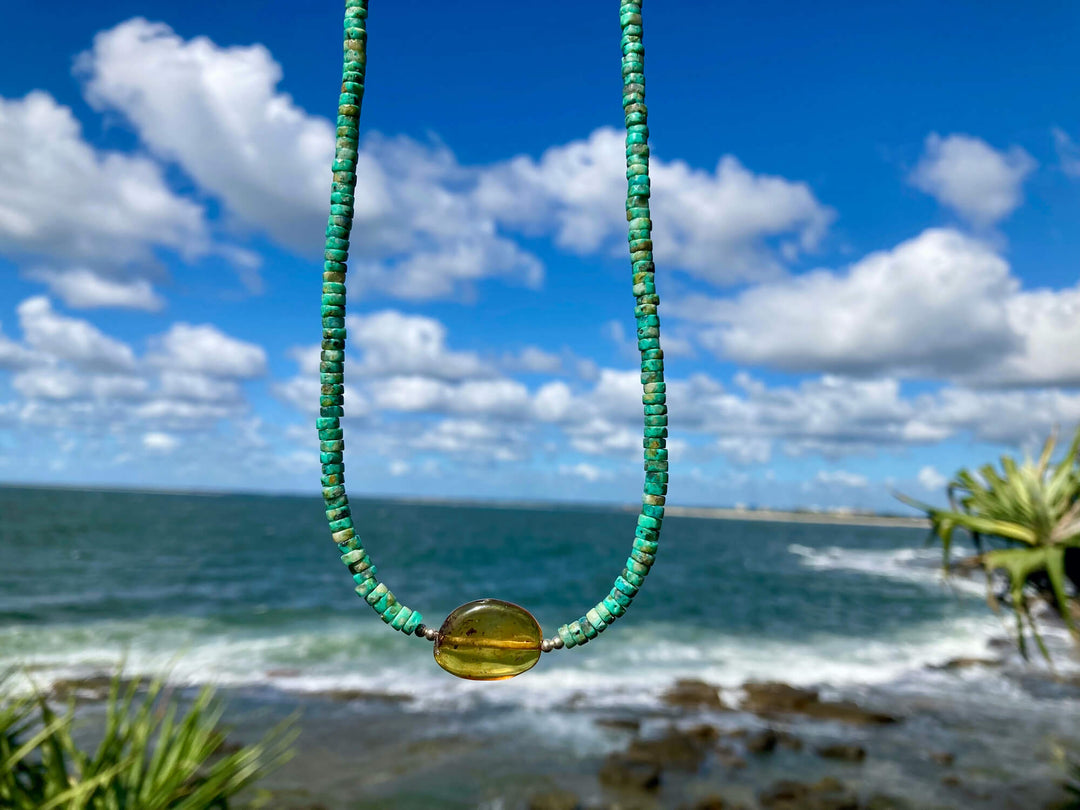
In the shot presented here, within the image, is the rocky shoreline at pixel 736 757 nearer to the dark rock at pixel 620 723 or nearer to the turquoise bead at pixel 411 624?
the dark rock at pixel 620 723

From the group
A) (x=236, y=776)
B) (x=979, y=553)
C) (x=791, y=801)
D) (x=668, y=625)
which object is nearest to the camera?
(x=236, y=776)

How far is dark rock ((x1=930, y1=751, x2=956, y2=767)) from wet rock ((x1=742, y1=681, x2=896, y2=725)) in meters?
1.77

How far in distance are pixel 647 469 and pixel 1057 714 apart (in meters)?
19.7

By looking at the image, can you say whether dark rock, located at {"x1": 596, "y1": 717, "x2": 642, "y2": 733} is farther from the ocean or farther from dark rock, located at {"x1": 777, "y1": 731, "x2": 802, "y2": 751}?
dark rock, located at {"x1": 777, "y1": 731, "x2": 802, "y2": 751}

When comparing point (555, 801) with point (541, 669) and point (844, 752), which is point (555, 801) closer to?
point (844, 752)

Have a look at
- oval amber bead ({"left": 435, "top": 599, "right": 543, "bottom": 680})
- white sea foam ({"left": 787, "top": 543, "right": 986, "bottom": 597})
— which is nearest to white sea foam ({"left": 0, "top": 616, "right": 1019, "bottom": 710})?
oval amber bead ({"left": 435, "top": 599, "right": 543, "bottom": 680})

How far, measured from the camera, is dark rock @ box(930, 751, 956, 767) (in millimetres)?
13008

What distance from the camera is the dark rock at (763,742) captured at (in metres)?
13.4

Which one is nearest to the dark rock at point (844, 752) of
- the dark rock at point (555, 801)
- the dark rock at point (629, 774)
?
the dark rock at point (629, 774)

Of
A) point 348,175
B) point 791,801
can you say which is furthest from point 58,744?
point 791,801

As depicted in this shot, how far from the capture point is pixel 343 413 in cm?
145

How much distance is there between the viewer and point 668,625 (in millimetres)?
27062

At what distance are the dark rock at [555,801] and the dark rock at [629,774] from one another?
3.18 feet

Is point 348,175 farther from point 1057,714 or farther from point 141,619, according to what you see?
point 141,619
